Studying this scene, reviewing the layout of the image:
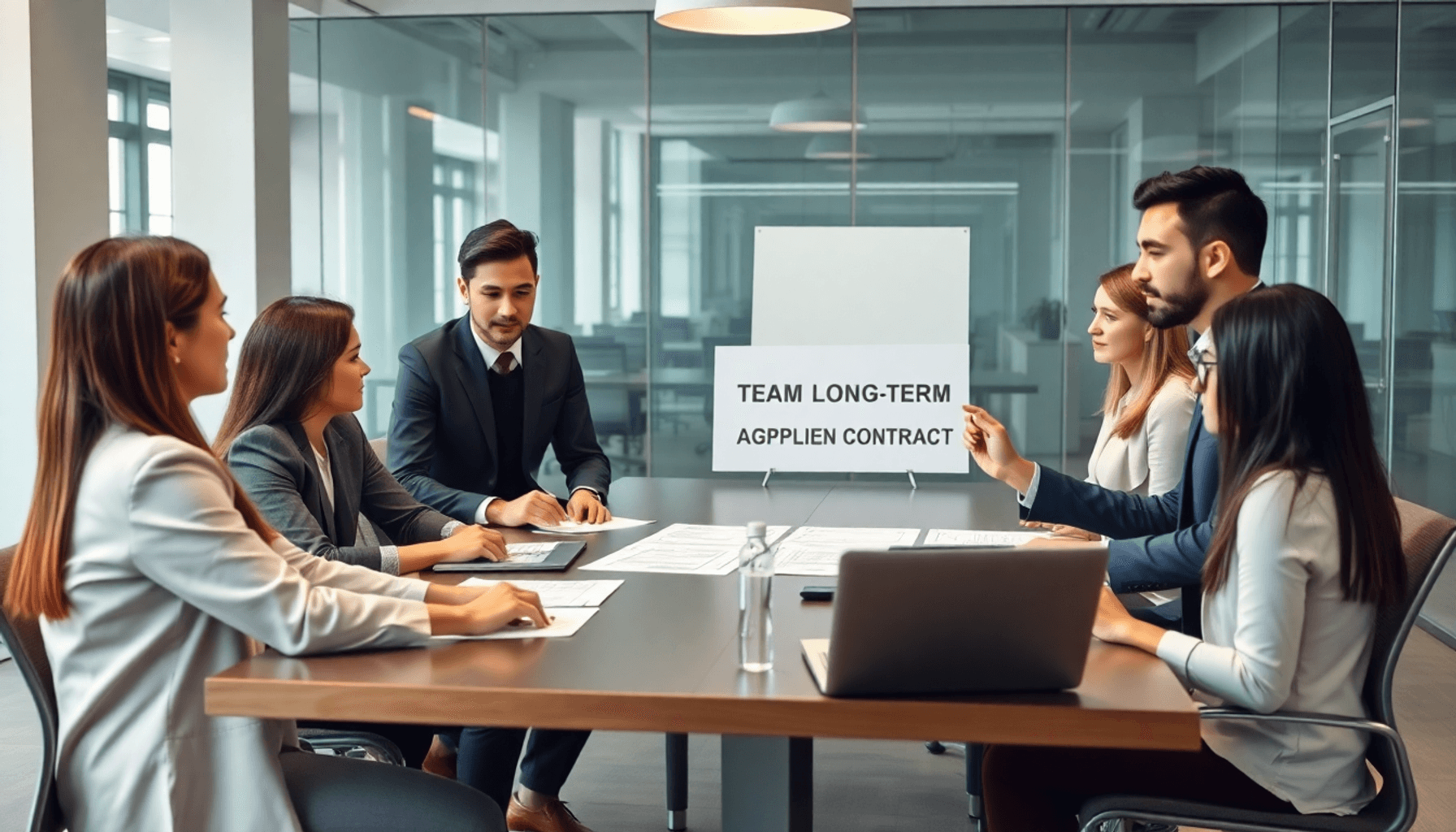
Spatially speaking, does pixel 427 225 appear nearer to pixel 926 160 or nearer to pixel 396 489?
pixel 926 160

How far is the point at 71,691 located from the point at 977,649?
1093 mm

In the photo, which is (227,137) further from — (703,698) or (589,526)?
(703,698)

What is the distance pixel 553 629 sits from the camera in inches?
69.9

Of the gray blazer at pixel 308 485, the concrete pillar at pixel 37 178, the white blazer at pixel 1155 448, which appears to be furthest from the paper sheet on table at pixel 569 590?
the concrete pillar at pixel 37 178

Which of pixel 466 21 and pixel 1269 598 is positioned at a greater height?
pixel 466 21

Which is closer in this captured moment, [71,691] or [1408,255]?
[71,691]

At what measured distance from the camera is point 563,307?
667 cm

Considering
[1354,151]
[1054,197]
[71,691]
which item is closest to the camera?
[71,691]

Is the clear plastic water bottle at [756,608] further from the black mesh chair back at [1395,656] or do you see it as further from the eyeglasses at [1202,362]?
the black mesh chair back at [1395,656]

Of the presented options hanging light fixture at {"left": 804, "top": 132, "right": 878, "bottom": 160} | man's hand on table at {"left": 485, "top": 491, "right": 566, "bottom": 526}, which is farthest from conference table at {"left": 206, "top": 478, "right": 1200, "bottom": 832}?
hanging light fixture at {"left": 804, "top": 132, "right": 878, "bottom": 160}

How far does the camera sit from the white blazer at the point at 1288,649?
1.67m

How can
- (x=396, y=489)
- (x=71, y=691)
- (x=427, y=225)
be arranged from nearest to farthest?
1. (x=71, y=691)
2. (x=396, y=489)
3. (x=427, y=225)

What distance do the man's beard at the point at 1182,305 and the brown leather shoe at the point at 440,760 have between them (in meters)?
1.84

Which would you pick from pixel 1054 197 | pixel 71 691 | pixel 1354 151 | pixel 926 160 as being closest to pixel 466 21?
pixel 926 160
